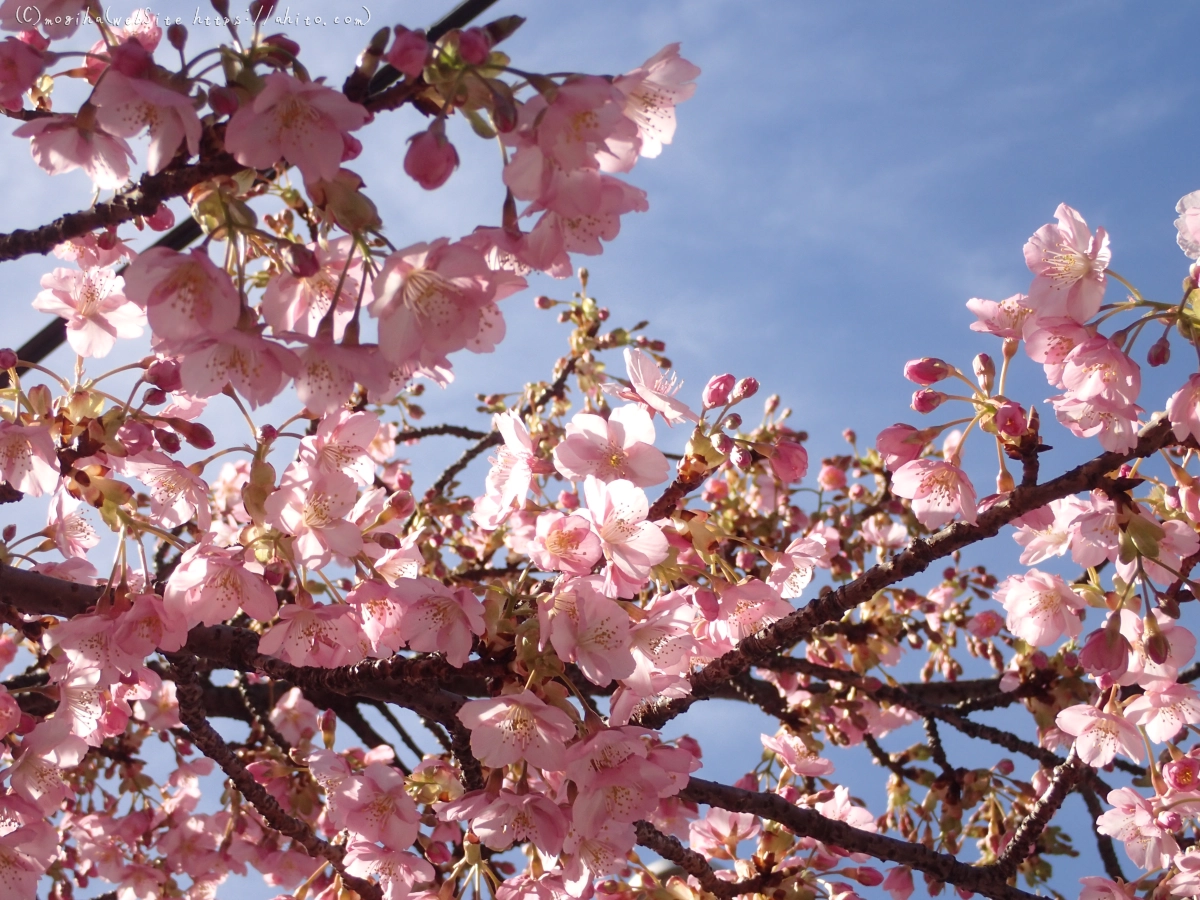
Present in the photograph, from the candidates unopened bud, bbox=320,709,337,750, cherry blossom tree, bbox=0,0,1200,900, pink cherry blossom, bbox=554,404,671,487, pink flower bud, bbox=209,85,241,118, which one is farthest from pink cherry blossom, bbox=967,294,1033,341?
unopened bud, bbox=320,709,337,750

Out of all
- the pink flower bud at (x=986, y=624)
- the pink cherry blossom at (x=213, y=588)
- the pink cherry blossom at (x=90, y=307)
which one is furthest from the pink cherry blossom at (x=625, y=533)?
the pink flower bud at (x=986, y=624)

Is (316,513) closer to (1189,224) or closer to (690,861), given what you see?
(690,861)

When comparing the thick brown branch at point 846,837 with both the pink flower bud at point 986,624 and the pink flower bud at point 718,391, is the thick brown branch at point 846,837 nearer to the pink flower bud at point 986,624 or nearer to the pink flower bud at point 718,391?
the pink flower bud at point 718,391

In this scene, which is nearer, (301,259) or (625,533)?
(301,259)

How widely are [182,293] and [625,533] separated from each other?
30.3 inches

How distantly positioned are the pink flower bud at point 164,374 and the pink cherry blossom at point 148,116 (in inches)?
21.5

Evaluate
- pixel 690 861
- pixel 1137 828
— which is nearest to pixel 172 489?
pixel 690 861

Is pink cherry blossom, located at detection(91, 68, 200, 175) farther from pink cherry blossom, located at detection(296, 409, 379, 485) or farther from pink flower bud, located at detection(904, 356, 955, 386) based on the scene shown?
pink flower bud, located at detection(904, 356, 955, 386)

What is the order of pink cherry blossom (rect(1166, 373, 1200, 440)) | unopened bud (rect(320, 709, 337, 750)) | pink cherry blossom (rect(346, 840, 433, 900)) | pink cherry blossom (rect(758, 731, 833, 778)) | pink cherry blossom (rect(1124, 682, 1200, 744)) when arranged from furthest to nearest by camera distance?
1. pink cherry blossom (rect(758, 731, 833, 778))
2. unopened bud (rect(320, 709, 337, 750))
3. pink cherry blossom (rect(1124, 682, 1200, 744))
4. pink cherry blossom (rect(346, 840, 433, 900))
5. pink cherry blossom (rect(1166, 373, 1200, 440))

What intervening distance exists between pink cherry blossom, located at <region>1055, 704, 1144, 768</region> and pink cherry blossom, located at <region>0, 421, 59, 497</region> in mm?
2136

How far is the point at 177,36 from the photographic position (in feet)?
4.00

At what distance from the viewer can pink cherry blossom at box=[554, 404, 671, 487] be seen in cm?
171

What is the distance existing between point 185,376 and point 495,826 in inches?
35.4

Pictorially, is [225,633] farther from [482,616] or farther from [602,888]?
[602,888]
